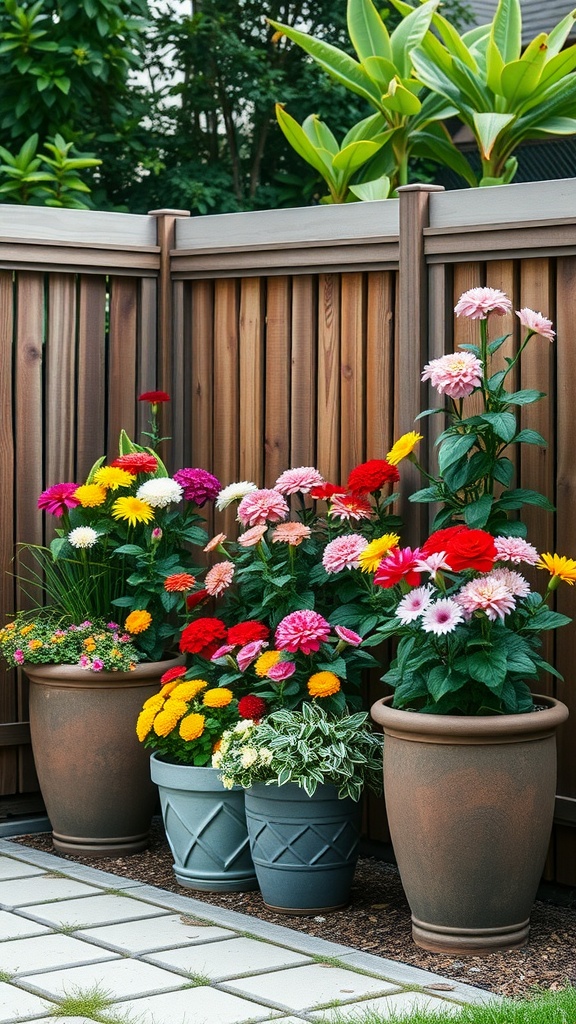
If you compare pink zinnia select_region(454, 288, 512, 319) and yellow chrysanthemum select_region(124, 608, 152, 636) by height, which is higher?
pink zinnia select_region(454, 288, 512, 319)

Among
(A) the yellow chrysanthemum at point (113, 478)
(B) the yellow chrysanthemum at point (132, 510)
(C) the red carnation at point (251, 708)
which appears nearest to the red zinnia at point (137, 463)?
(A) the yellow chrysanthemum at point (113, 478)

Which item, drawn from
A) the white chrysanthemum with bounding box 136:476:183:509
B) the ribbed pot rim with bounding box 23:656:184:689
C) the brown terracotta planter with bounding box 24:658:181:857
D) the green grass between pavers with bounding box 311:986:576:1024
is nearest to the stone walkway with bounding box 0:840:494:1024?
the green grass between pavers with bounding box 311:986:576:1024

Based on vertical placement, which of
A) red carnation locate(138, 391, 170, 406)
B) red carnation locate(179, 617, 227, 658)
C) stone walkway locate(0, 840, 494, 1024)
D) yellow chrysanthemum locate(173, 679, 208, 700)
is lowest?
stone walkway locate(0, 840, 494, 1024)

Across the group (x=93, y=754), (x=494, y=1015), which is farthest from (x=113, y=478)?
(x=494, y=1015)

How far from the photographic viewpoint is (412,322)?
170 inches

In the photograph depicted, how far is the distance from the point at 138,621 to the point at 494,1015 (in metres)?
2.01

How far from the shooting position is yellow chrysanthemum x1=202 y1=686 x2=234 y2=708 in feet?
13.4

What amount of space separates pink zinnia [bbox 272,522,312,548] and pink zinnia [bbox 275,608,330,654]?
0.87ft

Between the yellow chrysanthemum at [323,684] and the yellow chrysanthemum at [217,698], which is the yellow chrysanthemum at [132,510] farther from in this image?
the yellow chrysanthemum at [323,684]

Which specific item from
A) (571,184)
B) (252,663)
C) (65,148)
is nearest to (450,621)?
(252,663)

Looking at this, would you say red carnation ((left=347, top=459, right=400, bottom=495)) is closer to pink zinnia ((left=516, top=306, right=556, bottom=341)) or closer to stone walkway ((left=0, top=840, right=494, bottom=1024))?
pink zinnia ((left=516, top=306, right=556, bottom=341))

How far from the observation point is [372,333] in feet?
14.8

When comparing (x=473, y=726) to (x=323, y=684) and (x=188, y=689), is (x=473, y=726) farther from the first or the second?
(x=188, y=689)

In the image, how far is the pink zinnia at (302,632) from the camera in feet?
12.7
